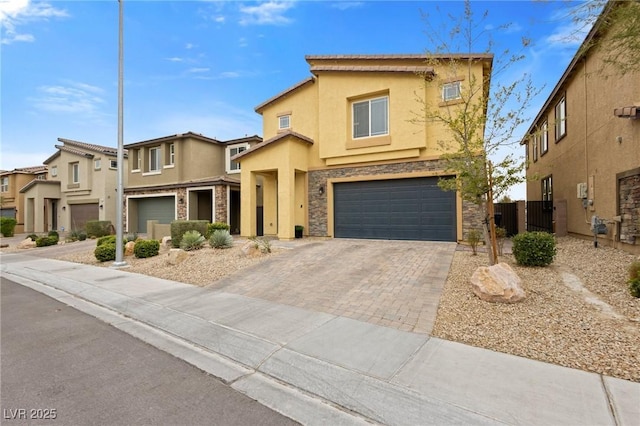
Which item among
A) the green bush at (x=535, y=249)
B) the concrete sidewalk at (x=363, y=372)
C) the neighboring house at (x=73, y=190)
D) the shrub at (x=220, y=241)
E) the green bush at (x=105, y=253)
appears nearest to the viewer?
the concrete sidewalk at (x=363, y=372)

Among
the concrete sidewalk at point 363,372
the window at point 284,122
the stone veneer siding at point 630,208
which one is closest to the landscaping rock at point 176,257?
the concrete sidewalk at point 363,372

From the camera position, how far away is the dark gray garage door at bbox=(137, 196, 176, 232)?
816 inches

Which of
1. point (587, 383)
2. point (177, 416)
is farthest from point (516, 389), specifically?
point (177, 416)

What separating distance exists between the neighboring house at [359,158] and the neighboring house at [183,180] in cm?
461

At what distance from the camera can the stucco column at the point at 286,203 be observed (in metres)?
13.9

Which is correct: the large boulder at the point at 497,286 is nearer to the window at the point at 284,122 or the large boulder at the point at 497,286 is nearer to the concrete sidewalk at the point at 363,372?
the concrete sidewalk at the point at 363,372

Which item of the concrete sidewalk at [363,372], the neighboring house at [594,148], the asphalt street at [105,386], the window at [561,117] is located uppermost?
the window at [561,117]

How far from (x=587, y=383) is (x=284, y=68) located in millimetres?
17800

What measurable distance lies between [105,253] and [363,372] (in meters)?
12.2

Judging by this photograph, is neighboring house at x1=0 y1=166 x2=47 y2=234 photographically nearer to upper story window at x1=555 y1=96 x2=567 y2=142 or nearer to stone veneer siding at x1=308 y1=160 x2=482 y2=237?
stone veneer siding at x1=308 y1=160 x2=482 y2=237

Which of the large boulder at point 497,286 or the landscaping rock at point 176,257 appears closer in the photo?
the large boulder at point 497,286

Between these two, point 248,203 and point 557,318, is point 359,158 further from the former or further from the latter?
point 557,318

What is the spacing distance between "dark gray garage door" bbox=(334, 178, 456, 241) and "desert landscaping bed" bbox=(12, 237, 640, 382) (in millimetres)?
3953

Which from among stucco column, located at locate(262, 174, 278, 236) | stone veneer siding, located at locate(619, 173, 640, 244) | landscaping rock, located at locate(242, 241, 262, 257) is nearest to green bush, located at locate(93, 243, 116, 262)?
landscaping rock, located at locate(242, 241, 262, 257)
